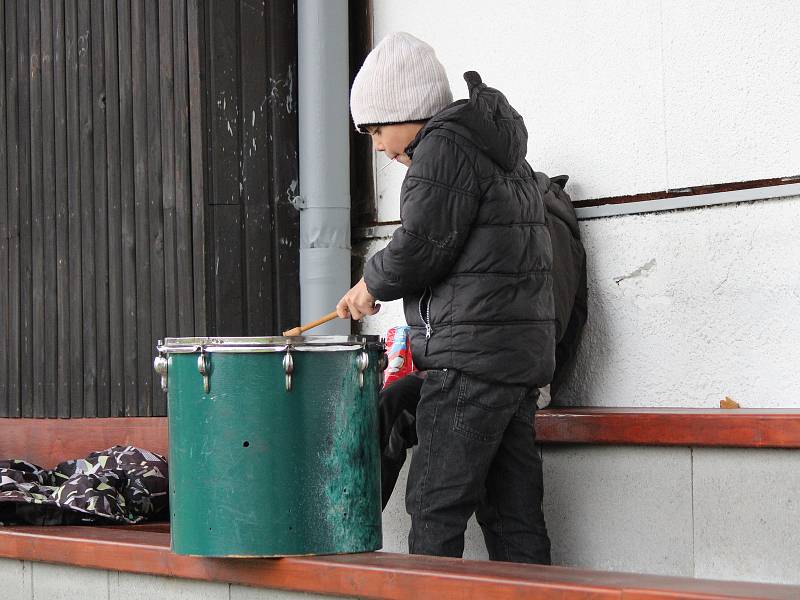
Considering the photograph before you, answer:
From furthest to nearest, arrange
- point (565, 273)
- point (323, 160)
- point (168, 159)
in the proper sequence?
point (168, 159) → point (323, 160) → point (565, 273)

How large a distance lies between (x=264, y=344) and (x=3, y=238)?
334 cm

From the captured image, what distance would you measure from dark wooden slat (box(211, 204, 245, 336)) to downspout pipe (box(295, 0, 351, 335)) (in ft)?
0.87

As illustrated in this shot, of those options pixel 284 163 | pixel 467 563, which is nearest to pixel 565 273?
pixel 467 563

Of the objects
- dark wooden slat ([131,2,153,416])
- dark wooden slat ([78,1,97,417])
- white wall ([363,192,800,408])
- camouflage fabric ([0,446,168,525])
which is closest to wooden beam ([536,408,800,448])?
white wall ([363,192,800,408])

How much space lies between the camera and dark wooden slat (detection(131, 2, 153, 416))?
5.69 metres

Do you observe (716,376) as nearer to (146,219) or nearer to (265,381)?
(265,381)

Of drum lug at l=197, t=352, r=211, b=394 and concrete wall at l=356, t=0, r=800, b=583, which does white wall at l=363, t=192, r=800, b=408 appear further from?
drum lug at l=197, t=352, r=211, b=394

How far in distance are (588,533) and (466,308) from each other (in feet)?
3.07

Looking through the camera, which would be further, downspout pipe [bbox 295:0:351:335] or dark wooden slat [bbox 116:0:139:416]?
dark wooden slat [bbox 116:0:139:416]

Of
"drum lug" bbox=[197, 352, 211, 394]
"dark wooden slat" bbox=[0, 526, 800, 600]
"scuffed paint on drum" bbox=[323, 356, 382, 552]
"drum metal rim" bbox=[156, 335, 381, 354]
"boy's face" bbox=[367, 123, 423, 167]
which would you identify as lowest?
"dark wooden slat" bbox=[0, 526, 800, 600]

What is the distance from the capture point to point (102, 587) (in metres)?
4.22

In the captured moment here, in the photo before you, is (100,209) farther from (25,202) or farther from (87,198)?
(25,202)

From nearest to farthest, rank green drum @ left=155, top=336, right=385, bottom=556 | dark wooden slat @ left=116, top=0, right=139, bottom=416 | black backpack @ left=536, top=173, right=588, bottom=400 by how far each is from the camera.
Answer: green drum @ left=155, top=336, right=385, bottom=556 → black backpack @ left=536, top=173, right=588, bottom=400 → dark wooden slat @ left=116, top=0, right=139, bottom=416

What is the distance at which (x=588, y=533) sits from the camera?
4.12 metres
